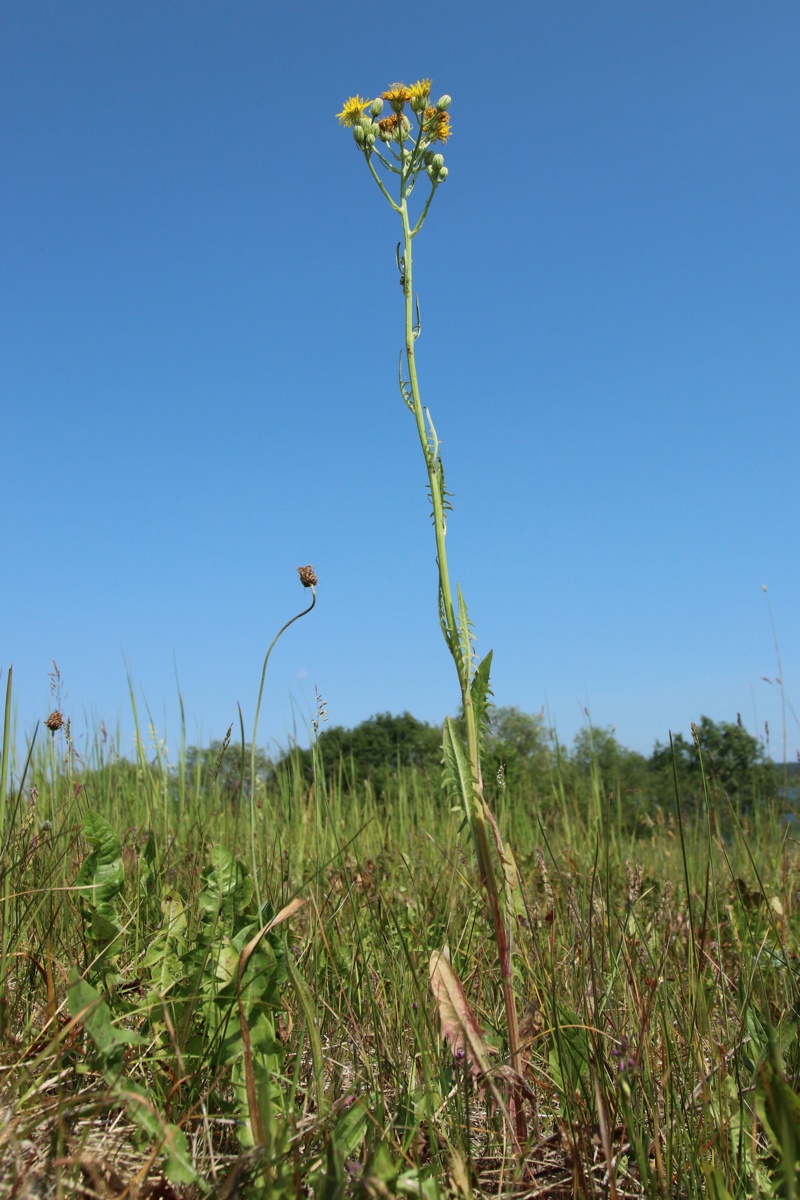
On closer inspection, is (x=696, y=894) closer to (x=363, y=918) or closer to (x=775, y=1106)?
(x=363, y=918)

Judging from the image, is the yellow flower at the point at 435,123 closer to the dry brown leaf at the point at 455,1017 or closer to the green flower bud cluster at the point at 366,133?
the green flower bud cluster at the point at 366,133

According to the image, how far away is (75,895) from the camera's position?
1.76 meters

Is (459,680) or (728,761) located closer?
(459,680)

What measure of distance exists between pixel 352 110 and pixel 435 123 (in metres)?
0.32

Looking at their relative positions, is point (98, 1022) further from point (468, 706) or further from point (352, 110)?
point (352, 110)

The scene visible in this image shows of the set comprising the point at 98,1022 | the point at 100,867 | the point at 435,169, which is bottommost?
the point at 98,1022

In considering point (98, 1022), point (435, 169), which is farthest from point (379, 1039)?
point (435, 169)

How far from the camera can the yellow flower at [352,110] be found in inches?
74.7

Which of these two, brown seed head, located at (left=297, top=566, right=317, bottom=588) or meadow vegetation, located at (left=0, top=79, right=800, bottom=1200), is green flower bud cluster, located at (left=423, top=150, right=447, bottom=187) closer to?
meadow vegetation, located at (left=0, top=79, right=800, bottom=1200)

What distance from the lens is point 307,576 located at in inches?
69.6

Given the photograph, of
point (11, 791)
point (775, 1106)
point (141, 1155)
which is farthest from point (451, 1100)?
point (11, 791)

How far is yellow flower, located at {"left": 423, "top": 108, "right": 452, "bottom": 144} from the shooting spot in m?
1.75

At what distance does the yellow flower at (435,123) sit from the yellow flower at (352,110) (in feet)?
0.71

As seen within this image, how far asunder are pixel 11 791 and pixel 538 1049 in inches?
50.2
